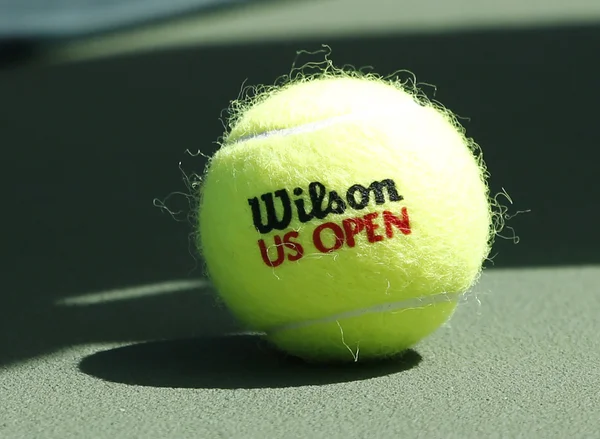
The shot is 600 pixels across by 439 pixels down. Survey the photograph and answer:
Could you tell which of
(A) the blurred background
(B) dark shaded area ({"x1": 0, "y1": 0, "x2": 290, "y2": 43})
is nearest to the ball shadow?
(A) the blurred background

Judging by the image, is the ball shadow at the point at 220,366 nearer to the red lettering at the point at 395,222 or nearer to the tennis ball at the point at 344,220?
the tennis ball at the point at 344,220

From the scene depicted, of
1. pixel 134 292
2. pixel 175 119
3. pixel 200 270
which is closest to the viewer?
pixel 134 292

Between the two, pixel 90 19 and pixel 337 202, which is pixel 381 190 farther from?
pixel 90 19

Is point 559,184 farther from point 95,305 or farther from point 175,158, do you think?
point 95,305

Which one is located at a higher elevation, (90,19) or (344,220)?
(90,19)

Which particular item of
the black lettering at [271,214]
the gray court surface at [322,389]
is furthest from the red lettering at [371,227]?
the gray court surface at [322,389]

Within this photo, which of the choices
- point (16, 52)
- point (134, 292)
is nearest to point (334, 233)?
point (134, 292)
